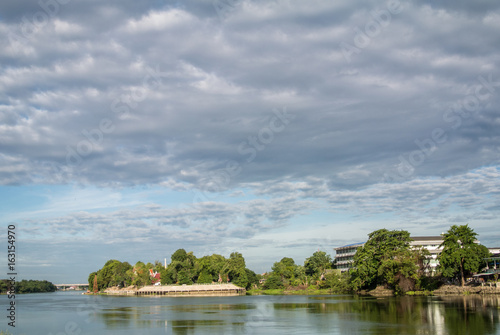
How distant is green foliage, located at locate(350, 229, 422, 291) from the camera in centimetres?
7081

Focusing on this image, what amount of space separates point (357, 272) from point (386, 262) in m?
10.5

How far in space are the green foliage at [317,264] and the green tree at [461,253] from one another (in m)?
49.2

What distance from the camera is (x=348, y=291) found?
94688 millimetres

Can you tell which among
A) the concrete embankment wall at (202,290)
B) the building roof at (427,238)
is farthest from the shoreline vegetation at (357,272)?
the building roof at (427,238)

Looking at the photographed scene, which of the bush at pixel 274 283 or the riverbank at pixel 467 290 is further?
the bush at pixel 274 283

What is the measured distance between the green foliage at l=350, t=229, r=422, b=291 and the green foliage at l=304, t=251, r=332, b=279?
1075 inches

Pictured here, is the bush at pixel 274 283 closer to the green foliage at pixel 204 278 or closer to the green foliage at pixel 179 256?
the green foliage at pixel 204 278

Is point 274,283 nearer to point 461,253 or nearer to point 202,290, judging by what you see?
point 202,290

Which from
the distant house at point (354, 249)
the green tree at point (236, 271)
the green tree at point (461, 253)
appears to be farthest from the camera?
the green tree at point (236, 271)

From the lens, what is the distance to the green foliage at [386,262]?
70812 mm

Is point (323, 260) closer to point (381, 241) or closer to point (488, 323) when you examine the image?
point (381, 241)

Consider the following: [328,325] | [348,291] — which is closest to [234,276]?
[348,291]

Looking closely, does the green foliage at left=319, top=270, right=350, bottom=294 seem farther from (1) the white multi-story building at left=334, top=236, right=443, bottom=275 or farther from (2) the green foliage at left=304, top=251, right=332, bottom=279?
(2) the green foliage at left=304, top=251, right=332, bottom=279

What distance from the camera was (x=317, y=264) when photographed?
114812mm
